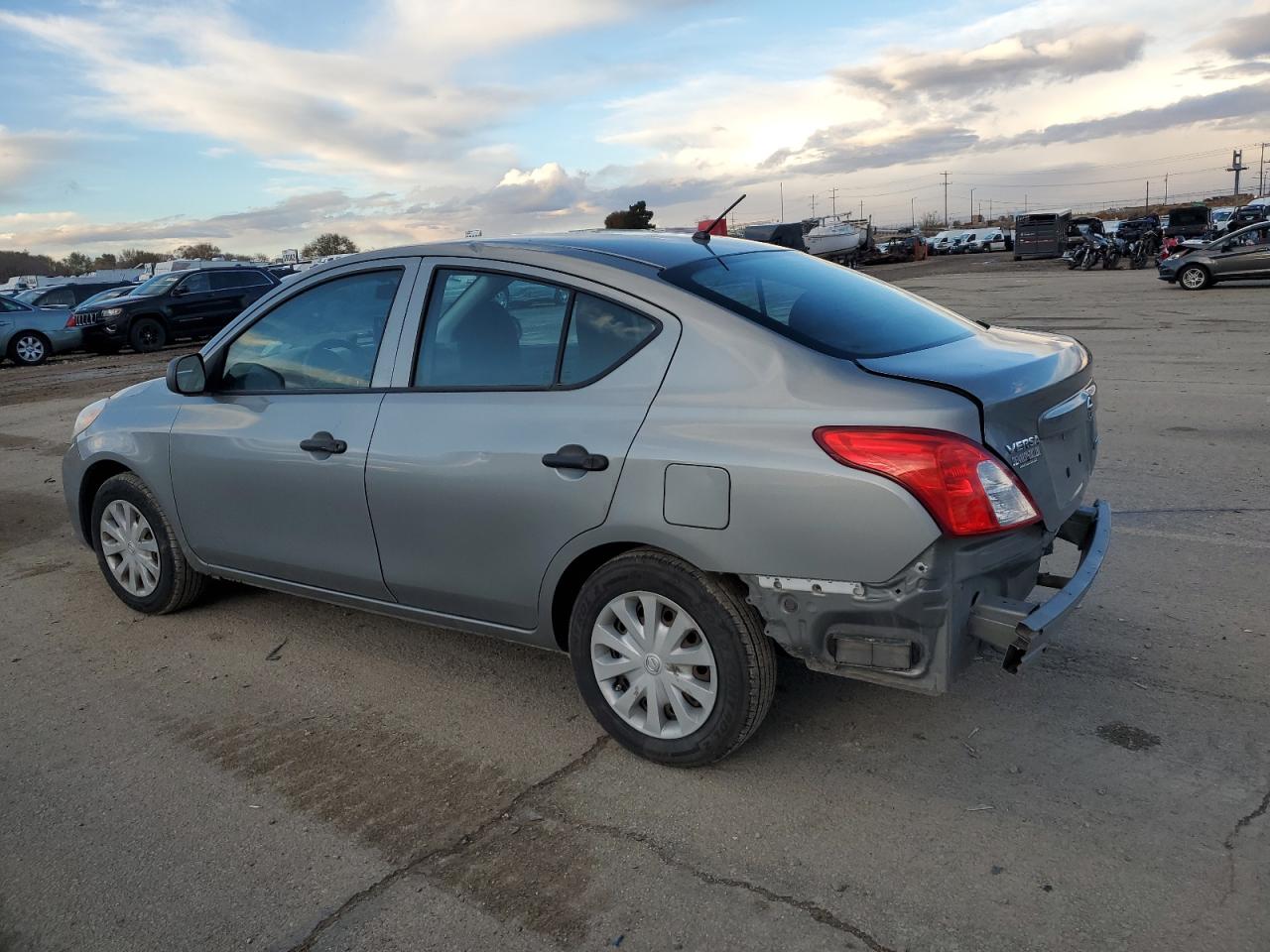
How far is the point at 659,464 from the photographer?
320 cm

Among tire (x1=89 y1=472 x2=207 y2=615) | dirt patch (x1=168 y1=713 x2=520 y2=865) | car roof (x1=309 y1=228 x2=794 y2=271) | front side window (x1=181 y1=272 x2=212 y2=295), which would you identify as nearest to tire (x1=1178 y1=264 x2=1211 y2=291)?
front side window (x1=181 y1=272 x2=212 y2=295)

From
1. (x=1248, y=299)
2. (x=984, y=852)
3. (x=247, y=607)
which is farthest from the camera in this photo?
(x=1248, y=299)

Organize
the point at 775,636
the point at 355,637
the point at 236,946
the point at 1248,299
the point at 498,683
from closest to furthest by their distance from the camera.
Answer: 1. the point at 236,946
2. the point at 775,636
3. the point at 498,683
4. the point at 355,637
5. the point at 1248,299

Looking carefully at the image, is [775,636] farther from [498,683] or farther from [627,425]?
[498,683]

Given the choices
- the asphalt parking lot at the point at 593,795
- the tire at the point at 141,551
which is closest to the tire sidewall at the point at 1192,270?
the asphalt parking lot at the point at 593,795

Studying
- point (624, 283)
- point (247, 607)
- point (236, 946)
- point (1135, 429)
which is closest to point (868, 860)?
point (236, 946)

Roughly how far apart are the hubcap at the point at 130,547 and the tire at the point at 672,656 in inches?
101

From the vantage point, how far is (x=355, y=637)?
15.6ft

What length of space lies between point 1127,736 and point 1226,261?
22.7 metres

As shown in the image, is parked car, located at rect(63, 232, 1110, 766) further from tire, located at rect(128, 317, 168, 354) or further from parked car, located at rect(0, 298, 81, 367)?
parked car, located at rect(0, 298, 81, 367)

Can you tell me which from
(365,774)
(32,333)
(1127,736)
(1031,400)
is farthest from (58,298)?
(1127,736)

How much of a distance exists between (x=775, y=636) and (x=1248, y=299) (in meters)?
20.4

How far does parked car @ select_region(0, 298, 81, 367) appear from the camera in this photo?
21.5 m

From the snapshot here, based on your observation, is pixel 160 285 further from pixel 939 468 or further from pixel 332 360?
pixel 939 468
